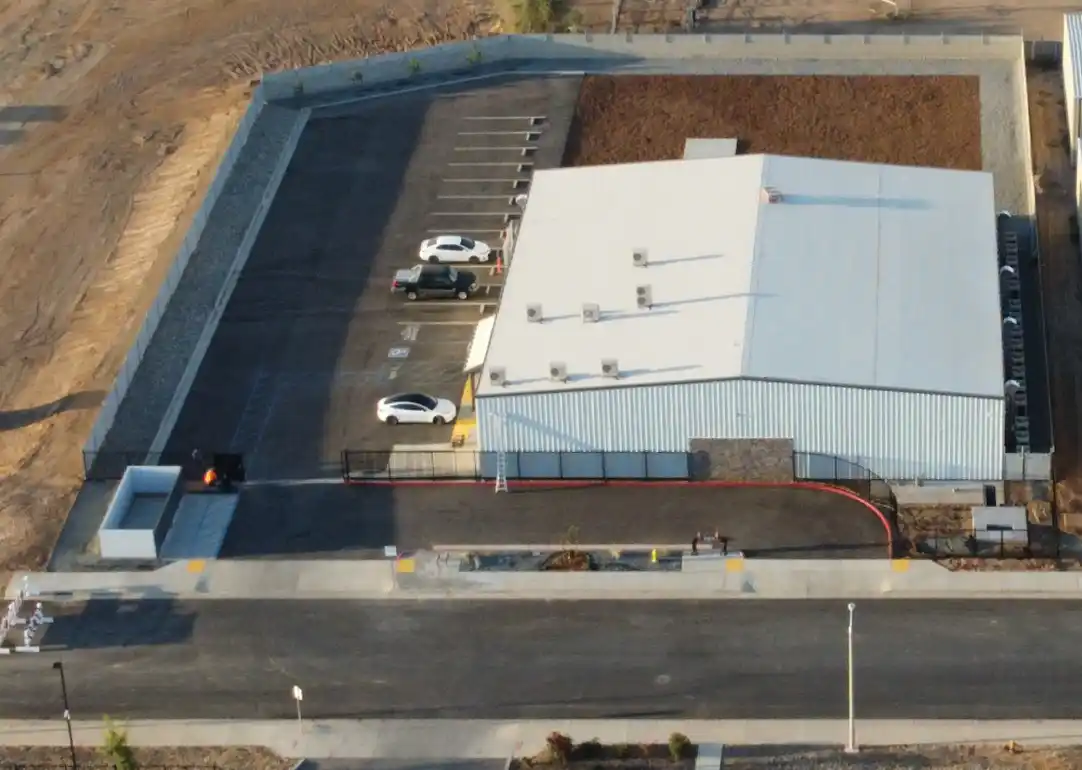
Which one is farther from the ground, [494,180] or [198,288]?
[494,180]

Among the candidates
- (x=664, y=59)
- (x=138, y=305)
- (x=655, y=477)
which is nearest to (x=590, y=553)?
(x=655, y=477)

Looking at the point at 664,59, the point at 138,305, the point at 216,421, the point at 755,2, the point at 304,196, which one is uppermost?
the point at 755,2

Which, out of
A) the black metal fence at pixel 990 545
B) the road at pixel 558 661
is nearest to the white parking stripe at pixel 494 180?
the road at pixel 558 661

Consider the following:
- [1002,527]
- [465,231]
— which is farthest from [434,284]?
[1002,527]

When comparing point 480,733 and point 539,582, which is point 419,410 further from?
point 480,733

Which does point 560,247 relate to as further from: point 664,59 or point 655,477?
point 664,59

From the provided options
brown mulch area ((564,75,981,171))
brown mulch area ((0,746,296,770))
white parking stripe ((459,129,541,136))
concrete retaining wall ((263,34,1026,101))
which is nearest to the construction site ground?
concrete retaining wall ((263,34,1026,101))
